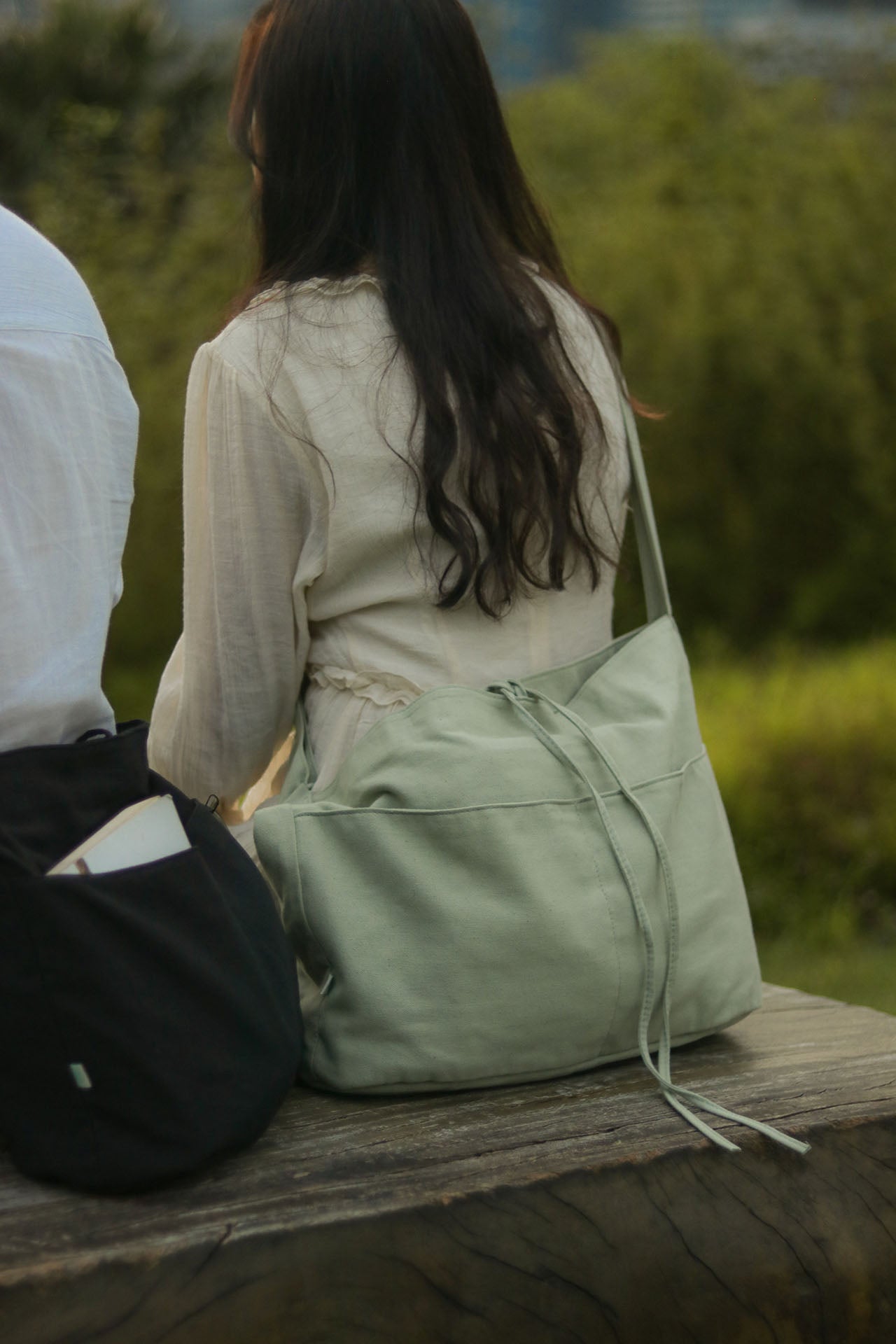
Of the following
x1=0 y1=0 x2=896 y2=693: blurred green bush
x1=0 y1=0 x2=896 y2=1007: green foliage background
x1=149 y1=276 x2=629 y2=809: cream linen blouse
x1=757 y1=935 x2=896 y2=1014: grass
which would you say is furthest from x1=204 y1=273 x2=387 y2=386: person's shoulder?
x1=0 y1=0 x2=896 y2=693: blurred green bush

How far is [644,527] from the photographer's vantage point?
174cm

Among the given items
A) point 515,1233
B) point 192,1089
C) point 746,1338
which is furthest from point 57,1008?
point 746,1338

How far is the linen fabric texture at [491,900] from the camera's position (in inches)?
53.8

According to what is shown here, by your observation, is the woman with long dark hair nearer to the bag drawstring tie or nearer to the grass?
the bag drawstring tie

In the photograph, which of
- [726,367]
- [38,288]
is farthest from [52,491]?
[726,367]

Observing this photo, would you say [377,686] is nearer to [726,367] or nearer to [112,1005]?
[112,1005]

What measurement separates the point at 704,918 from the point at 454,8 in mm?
1021

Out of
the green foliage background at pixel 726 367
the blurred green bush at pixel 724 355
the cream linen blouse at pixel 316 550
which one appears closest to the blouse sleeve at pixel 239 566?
the cream linen blouse at pixel 316 550

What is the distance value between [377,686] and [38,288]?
22.1 inches

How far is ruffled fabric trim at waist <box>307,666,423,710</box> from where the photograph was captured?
1596mm

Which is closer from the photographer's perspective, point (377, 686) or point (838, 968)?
point (377, 686)

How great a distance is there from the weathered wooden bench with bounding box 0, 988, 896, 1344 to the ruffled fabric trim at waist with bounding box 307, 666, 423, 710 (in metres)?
0.42

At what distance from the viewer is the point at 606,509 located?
5.75 ft

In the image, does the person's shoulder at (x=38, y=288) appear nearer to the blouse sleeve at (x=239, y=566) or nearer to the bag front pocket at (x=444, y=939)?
the blouse sleeve at (x=239, y=566)
